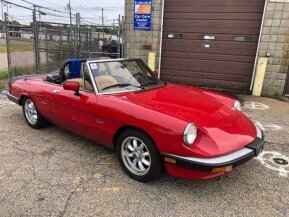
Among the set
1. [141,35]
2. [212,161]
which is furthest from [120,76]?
[141,35]

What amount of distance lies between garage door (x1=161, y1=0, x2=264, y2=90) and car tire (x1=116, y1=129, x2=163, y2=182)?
6.01 metres

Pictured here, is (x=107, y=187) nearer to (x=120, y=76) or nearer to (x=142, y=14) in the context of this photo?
(x=120, y=76)

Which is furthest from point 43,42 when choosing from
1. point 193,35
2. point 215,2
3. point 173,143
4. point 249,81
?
point 173,143

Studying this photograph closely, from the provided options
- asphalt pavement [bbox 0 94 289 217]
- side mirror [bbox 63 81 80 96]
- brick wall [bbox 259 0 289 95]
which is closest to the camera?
asphalt pavement [bbox 0 94 289 217]

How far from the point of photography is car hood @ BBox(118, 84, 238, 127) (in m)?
3.08

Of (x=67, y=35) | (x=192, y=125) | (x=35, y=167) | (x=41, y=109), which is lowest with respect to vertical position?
(x=35, y=167)

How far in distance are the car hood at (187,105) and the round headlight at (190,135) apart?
119 millimetres

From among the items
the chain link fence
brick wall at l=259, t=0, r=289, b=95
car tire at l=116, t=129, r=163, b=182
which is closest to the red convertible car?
car tire at l=116, t=129, r=163, b=182

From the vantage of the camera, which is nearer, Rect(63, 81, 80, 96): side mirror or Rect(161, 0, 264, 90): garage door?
Rect(63, 81, 80, 96): side mirror

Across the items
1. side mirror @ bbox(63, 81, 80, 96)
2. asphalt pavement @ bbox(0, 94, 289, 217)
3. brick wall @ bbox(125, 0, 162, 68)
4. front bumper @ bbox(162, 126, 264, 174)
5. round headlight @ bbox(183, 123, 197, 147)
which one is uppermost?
brick wall @ bbox(125, 0, 162, 68)

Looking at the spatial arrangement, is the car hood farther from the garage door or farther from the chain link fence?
the chain link fence

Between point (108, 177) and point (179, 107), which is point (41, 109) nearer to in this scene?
point (108, 177)

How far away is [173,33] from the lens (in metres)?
8.78

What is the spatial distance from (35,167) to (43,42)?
24.6ft
